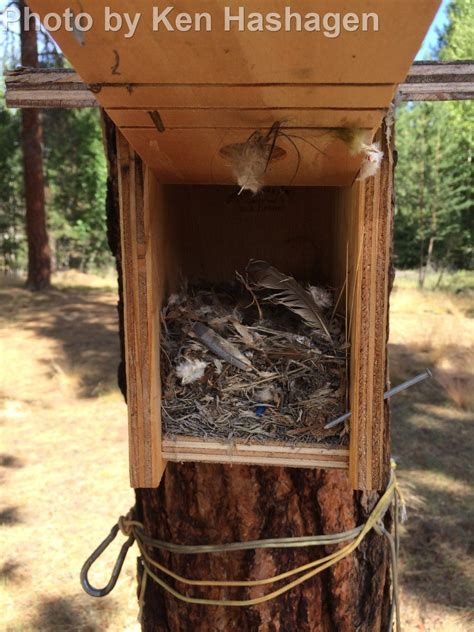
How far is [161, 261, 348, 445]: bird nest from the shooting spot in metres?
1.29

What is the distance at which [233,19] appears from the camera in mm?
625

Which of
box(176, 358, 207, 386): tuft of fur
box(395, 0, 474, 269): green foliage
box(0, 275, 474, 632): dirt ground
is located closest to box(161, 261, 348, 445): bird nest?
box(176, 358, 207, 386): tuft of fur

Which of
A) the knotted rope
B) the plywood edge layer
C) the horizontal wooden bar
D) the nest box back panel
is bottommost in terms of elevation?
the knotted rope

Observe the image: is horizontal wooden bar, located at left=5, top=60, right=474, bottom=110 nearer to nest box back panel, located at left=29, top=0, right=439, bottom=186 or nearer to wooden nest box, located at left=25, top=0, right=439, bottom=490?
wooden nest box, located at left=25, top=0, right=439, bottom=490

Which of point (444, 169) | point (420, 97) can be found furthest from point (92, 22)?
point (444, 169)

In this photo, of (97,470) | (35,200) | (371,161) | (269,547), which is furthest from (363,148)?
(35,200)

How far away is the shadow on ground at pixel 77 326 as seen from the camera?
742cm

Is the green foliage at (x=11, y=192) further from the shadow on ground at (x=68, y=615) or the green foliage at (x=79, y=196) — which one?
the shadow on ground at (x=68, y=615)

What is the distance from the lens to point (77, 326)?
9539 millimetres

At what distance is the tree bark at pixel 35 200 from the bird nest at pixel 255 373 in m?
11.2

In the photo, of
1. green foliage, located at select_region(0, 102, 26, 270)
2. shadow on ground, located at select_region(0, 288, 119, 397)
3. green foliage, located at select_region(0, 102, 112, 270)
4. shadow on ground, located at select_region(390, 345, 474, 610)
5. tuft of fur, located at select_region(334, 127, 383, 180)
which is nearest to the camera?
tuft of fur, located at select_region(334, 127, 383, 180)

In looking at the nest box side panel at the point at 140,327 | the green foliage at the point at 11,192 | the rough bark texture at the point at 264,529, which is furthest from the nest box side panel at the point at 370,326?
the green foliage at the point at 11,192

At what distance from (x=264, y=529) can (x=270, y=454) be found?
350 mm

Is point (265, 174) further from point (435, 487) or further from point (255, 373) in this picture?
point (435, 487)
